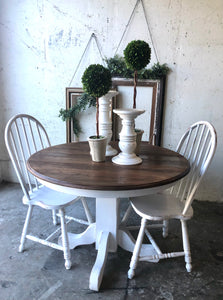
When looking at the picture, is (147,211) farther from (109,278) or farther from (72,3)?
(72,3)

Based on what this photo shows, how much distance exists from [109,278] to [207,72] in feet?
6.47

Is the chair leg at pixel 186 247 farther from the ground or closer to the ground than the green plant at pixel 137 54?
closer to the ground

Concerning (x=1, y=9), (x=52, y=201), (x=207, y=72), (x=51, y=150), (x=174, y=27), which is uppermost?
(x=1, y=9)

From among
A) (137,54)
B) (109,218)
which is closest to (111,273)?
(109,218)

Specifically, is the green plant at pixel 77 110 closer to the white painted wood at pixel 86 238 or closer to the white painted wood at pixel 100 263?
the white painted wood at pixel 86 238

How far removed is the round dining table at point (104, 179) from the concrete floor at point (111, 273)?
0.33ft

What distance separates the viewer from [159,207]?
162cm

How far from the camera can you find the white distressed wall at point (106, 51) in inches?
90.3

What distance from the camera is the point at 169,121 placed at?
2541 millimetres

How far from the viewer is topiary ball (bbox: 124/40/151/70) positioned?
1.47 metres

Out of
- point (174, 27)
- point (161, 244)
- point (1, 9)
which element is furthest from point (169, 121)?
point (1, 9)

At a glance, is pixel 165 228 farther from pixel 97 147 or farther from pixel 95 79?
pixel 95 79

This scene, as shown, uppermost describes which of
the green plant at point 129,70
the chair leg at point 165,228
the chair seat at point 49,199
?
the green plant at point 129,70

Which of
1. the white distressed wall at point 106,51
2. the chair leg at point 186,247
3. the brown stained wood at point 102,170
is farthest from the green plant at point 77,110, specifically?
the chair leg at point 186,247
